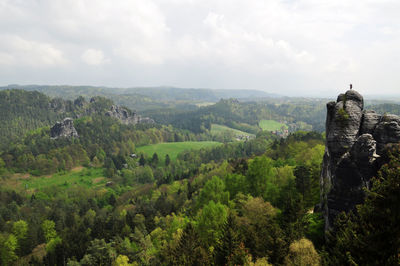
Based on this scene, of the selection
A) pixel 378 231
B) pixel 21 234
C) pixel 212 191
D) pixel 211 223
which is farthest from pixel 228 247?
pixel 21 234

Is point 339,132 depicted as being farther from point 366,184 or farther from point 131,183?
point 131,183

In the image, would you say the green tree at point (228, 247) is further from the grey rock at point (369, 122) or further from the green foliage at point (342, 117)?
the grey rock at point (369, 122)

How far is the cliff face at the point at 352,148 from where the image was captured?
91.5 feet

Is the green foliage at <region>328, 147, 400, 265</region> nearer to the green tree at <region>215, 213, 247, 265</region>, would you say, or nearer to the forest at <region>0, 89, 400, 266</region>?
the forest at <region>0, 89, 400, 266</region>

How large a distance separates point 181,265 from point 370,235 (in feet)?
81.1

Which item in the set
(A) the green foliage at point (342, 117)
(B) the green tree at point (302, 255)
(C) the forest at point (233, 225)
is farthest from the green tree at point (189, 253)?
(A) the green foliage at point (342, 117)

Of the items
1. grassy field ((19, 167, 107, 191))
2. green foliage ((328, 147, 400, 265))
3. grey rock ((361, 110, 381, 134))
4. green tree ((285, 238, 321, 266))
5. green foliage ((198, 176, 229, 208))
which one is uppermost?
grey rock ((361, 110, 381, 134))

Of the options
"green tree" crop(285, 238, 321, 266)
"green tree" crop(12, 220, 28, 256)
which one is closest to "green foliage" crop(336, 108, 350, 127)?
"green tree" crop(285, 238, 321, 266)

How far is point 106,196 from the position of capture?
496 feet

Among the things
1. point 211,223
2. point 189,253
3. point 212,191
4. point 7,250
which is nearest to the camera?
point 189,253

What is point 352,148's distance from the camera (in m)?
29.7

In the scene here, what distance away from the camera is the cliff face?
2788 cm

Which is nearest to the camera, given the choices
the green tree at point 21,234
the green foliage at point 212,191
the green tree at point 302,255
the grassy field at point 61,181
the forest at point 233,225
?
the forest at point 233,225

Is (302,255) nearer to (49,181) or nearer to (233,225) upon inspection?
(233,225)
